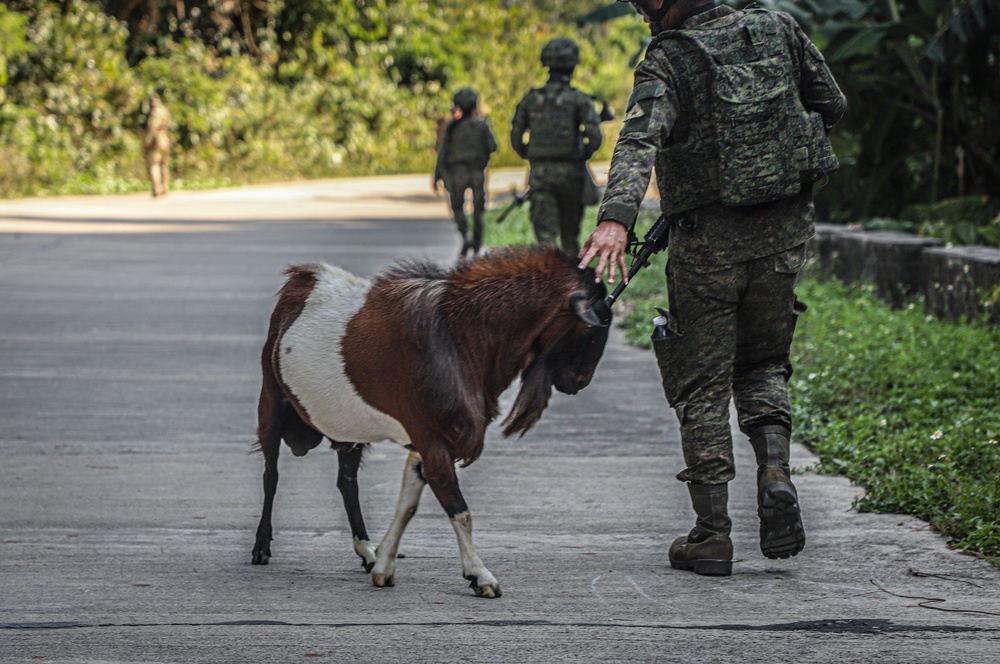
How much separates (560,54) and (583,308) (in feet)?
25.8

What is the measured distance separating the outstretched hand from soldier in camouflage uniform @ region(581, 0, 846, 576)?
0.25 feet

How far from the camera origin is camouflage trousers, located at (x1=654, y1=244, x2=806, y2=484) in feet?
15.9

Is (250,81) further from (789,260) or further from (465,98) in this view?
(789,260)

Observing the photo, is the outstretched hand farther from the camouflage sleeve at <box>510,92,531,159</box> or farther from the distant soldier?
the distant soldier

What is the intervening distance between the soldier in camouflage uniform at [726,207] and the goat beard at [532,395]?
0.53 m

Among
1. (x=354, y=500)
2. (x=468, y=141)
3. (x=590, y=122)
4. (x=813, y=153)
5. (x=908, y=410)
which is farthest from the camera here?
(x=468, y=141)

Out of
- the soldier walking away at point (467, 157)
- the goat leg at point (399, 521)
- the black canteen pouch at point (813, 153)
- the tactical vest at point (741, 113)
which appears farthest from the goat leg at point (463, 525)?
the soldier walking away at point (467, 157)

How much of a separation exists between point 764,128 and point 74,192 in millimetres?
28140

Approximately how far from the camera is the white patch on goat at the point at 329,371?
469 centimetres

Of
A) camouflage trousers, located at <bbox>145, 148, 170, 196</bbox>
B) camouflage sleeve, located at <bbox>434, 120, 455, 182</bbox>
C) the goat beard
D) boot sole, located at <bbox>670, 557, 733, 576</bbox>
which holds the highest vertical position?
the goat beard

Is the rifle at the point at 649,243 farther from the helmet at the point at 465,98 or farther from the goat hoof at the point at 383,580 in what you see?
the helmet at the point at 465,98

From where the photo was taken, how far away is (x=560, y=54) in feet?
39.0

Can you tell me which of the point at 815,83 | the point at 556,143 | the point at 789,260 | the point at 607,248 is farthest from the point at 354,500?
the point at 556,143

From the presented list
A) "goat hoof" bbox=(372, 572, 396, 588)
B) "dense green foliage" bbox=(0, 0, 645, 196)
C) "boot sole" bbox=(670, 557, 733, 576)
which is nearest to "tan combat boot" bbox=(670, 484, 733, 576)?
"boot sole" bbox=(670, 557, 733, 576)
